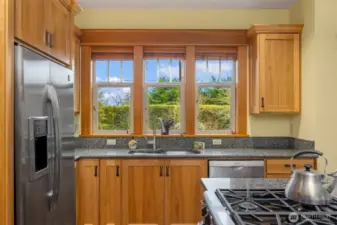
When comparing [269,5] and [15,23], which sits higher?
[269,5]

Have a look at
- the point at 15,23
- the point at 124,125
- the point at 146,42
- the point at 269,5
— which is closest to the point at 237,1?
the point at 269,5

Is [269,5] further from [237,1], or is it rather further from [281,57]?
[281,57]

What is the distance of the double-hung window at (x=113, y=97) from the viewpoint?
14.6 feet

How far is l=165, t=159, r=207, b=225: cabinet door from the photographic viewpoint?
3.72m

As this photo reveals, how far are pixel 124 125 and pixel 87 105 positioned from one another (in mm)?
539

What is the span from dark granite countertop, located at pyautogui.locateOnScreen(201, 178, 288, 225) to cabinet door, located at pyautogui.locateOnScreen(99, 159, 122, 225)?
1.70 metres

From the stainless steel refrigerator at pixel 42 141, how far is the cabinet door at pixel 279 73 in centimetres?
240

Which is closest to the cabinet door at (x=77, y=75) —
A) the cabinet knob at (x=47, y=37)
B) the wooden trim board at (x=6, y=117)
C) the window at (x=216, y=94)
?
the window at (x=216, y=94)

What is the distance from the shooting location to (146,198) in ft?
12.2

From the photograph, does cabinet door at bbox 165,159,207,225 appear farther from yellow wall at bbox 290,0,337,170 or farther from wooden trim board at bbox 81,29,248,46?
wooden trim board at bbox 81,29,248,46

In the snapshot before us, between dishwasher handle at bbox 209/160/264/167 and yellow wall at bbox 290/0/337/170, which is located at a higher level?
yellow wall at bbox 290/0/337/170

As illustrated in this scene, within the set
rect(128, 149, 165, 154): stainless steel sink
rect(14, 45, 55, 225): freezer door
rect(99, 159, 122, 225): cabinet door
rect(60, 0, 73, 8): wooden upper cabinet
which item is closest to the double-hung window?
rect(128, 149, 165, 154): stainless steel sink

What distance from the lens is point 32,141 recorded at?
180cm

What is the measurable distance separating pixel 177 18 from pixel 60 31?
87.0 inches
